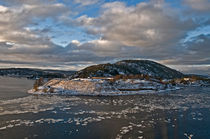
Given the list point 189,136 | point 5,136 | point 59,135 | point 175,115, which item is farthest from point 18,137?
point 175,115

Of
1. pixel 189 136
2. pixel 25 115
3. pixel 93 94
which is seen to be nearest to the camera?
pixel 189 136

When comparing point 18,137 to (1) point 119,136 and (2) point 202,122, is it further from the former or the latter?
(2) point 202,122

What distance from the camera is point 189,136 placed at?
23125mm

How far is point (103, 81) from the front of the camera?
3300 inches

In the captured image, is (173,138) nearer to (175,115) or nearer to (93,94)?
(175,115)

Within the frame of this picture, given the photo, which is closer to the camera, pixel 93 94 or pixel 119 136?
pixel 119 136

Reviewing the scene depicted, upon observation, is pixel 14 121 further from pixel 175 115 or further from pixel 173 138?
pixel 175 115

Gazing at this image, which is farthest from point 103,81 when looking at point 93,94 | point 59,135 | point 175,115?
point 59,135

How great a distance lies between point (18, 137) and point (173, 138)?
17947 mm

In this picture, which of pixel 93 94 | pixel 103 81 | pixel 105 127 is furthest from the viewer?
pixel 103 81

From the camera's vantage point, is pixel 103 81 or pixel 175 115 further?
pixel 103 81

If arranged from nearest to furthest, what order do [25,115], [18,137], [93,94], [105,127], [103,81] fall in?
[18,137] → [105,127] → [25,115] → [93,94] → [103,81]

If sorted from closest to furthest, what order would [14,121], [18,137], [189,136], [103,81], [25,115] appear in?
1. [18,137]
2. [189,136]
3. [14,121]
4. [25,115]
5. [103,81]

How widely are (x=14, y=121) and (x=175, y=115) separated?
27.9 meters
